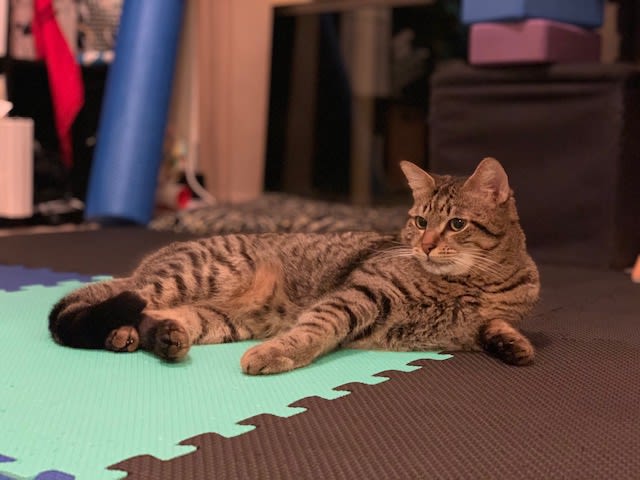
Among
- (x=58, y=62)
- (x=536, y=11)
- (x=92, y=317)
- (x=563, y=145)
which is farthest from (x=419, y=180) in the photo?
(x=58, y=62)

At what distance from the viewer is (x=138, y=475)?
113cm

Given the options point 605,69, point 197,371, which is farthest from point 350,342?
point 605,69

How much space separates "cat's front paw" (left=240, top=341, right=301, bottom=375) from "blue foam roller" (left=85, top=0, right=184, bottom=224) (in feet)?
9.49

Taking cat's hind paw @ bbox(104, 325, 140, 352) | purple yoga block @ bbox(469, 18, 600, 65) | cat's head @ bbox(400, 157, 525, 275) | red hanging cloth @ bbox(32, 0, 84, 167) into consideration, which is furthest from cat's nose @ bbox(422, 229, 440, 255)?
red hanging cloth @ bbox(32, 0, 84, 167)

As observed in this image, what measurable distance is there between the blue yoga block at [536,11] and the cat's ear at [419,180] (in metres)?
1.59

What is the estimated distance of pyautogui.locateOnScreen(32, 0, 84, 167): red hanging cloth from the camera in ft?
14.2

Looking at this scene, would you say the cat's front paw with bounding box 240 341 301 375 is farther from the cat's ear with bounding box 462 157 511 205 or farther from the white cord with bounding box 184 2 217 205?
the white cord with bounding box 184 2 217 205

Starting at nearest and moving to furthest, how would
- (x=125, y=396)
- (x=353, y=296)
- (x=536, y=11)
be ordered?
1. (x=125, y=396)
2. (x=353, y=296)
3. (x=536, y=11)

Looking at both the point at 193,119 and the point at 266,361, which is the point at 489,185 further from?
the point at 193,119

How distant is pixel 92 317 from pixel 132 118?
9.13 ft

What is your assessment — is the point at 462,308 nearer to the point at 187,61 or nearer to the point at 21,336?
the point at 21,336

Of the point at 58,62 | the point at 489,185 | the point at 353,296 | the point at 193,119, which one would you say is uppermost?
the point at 58,62

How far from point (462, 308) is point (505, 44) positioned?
1.86 meters

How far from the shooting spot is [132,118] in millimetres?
4371
